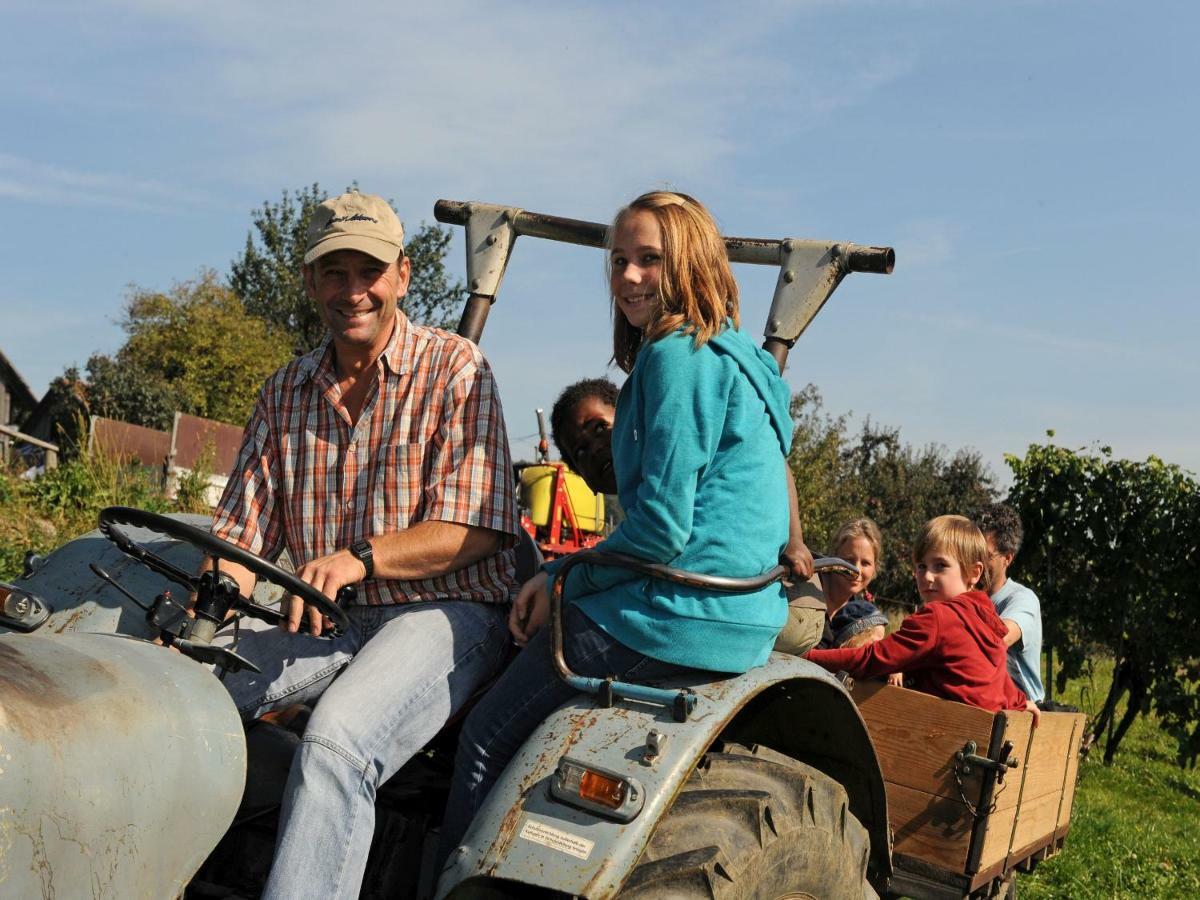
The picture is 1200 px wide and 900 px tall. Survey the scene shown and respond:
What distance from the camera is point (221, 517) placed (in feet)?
10.8

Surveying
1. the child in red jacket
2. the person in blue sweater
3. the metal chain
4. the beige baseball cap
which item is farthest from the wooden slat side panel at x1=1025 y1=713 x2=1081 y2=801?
the beige baseball cap

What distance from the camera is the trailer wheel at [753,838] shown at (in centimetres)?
227

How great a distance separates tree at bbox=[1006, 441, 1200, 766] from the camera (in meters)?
10.4

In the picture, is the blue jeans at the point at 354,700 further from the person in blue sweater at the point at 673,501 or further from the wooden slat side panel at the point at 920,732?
the wooden slat side panel at the point at 920,732

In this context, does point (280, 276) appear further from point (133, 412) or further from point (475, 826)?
point (475, 826)

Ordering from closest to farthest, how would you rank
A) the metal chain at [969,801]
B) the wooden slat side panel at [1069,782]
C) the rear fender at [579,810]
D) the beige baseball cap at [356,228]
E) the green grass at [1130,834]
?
the rear fender at [579,810] < the beige baseball cap at [356,228] < the metal chain at [969,801] < the wooden slat side panel at [1069,782] < the green grass at [1130,834]

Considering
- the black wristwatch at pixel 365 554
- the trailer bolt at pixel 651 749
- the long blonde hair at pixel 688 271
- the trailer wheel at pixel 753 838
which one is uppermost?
the long blonde hair at pixel 688 271

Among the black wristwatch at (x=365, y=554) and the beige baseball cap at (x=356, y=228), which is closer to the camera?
the black wristwatch at (x=365, y=554)

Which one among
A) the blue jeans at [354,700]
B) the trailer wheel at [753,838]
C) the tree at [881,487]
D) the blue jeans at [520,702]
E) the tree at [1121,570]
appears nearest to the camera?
the trailer wheel at [753,838]

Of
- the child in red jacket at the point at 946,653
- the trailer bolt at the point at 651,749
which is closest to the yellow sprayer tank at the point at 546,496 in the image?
the child in red jacket at the point at 946,653

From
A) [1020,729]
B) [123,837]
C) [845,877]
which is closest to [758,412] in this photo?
[845,877]

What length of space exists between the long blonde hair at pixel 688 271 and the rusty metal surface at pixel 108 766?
116cm

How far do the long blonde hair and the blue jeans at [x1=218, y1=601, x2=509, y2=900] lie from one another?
840mm

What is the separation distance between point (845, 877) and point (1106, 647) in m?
9.08
